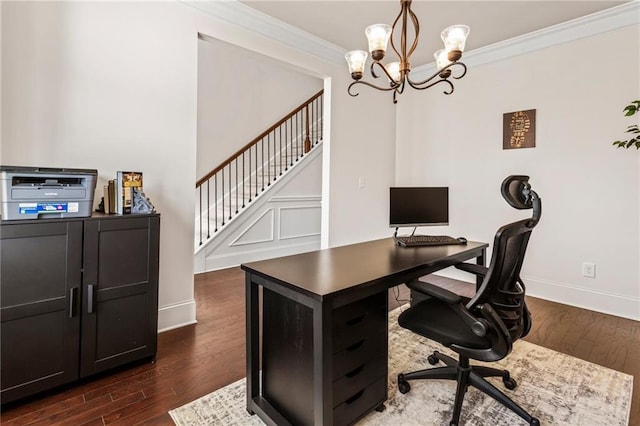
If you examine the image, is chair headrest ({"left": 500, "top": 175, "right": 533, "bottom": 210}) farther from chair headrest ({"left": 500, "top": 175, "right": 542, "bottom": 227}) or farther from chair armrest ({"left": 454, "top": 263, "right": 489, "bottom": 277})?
chair armrest ({"left": 454, "top": 263, "right": 489, "bottom": 277})

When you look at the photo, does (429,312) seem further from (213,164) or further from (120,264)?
(213,164)

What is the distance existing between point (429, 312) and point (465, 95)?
10.2 ft

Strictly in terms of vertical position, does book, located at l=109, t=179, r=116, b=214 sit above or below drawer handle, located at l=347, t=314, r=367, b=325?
above

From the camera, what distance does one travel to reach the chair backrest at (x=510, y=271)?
145cm

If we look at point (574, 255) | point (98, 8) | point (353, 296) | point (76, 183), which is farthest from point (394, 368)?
point (98, 8)

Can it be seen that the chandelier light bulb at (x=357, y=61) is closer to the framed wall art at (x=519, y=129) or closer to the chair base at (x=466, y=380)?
the chair base at (x=466, y=380)

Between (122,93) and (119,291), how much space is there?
4.34ft

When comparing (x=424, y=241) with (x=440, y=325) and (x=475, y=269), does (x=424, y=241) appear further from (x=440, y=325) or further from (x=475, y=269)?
(x=440, y=325)

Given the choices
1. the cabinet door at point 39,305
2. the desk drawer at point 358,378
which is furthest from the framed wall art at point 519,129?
the cabinet door at point 39,305

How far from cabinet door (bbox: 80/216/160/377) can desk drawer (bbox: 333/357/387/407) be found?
1.33m

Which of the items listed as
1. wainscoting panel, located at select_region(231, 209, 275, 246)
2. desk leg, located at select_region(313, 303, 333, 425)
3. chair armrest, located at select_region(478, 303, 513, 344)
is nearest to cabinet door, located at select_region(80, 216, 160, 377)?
desk leg, located at select_region(313, 303, 333, 425)

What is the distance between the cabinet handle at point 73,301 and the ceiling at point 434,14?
245 cm

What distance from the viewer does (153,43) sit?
241cm

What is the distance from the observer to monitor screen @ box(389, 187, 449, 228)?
2.52 meters
